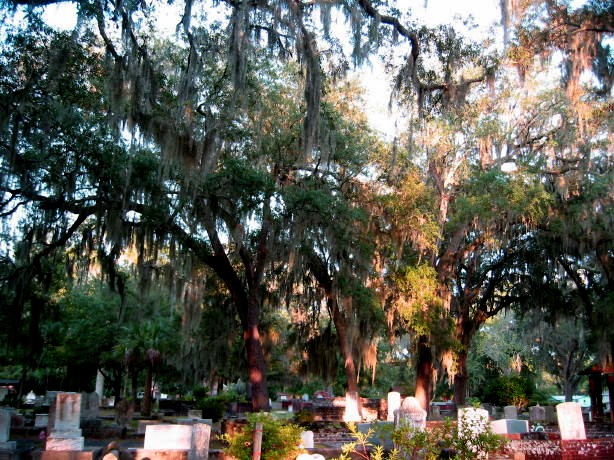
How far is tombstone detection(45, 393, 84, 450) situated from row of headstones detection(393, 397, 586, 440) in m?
6.70

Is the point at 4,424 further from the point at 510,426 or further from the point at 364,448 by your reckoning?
the point at 510,426

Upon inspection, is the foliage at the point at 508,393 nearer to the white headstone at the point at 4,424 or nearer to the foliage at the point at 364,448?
the white headstone at the point at 4,424

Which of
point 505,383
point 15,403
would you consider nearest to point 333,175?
point 505,383

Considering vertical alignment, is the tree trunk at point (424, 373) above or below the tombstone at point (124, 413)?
above

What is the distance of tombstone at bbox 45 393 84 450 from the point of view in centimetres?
1234

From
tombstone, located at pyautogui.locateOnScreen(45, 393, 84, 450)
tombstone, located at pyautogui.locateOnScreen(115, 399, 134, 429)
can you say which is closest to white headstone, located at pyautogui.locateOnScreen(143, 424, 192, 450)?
tombstone, located at pyautogui.locateOnScreen(45, 393, 84, 450)

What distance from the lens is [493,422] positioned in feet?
48.6

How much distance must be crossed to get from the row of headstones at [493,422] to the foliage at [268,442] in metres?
1.89

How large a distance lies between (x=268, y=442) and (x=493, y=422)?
23.1ft

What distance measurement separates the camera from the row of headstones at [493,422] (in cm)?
970

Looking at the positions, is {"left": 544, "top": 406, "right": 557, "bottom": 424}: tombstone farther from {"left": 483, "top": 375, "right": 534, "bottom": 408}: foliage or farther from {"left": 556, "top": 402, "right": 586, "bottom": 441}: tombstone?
{"left": 556, "top": 402, "right": 586, "bottom": 441}: tombstone

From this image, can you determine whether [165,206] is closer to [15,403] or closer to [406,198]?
[406,198]

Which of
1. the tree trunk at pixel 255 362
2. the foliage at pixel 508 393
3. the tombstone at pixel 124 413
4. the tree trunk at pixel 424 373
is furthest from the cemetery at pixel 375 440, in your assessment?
the foliage at pixel 508 393

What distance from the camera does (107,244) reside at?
16.7 m
